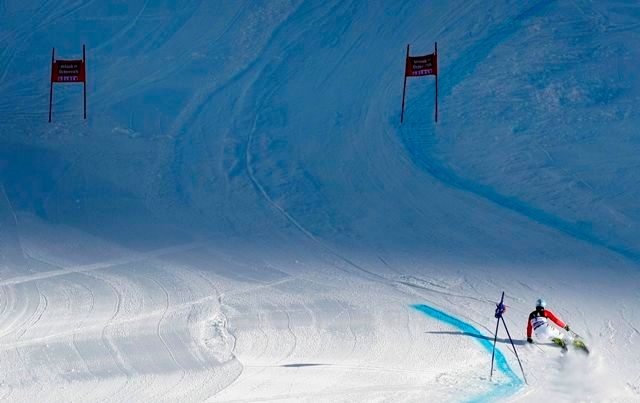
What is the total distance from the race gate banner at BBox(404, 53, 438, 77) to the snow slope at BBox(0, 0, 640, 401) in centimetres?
119

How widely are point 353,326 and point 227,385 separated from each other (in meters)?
2.16

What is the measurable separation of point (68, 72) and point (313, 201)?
16.8 feet

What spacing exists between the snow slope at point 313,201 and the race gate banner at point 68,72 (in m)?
1.11

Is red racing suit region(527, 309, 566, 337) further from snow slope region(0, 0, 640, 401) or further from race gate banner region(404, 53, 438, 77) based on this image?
race gate banner region(404, 53, 438, 77)

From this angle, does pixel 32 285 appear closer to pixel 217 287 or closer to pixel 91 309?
pixel 91 309

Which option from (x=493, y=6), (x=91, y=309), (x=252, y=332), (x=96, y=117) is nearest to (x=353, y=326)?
(x=252, y=332)

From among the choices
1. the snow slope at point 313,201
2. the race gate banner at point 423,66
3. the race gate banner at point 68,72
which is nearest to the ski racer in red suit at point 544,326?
Result: the snow slope at point 313,201

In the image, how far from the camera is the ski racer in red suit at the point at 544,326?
452 inches

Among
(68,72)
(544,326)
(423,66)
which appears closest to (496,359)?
(544,326)

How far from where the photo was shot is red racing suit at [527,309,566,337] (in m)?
11.5

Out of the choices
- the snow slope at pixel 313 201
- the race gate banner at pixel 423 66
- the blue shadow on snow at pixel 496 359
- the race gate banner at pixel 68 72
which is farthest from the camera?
the race gate banner at pixel 68 72

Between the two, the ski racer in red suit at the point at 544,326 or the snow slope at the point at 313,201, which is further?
the ski racer in red suit at the point at 544,326

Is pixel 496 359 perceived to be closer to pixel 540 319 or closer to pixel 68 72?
pixel 540 319

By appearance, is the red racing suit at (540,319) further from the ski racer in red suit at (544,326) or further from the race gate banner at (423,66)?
the race gate banner at (423,66)
